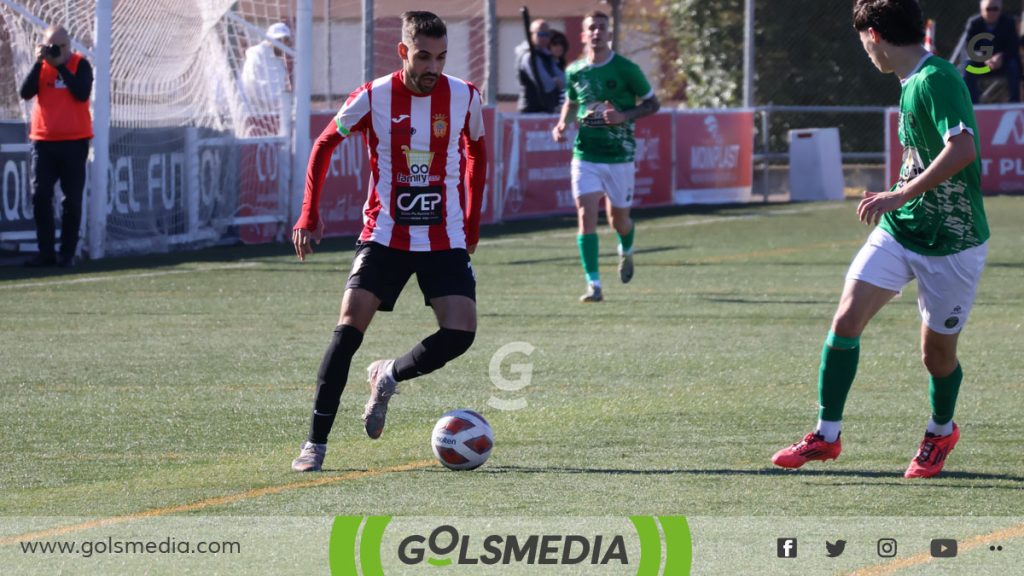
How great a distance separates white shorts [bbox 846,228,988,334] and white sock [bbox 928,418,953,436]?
383 millimetres

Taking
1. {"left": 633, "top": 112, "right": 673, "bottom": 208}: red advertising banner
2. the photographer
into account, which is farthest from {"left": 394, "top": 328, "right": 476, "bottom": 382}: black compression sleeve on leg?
{"left": 633, "top": 112, "right": 673, "bottom": 208}: red advertising banner

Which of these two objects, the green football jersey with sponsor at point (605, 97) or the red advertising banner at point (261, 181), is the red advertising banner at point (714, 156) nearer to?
the red advertising banner at point (261, 181)

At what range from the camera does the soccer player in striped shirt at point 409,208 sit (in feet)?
23.0

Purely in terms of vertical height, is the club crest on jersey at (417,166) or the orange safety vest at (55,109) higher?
the orange safety vest at (55,109)

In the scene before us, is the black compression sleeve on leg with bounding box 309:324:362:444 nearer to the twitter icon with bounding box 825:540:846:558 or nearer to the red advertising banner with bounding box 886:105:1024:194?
the twitter icon with bounding box 825:540:846:558

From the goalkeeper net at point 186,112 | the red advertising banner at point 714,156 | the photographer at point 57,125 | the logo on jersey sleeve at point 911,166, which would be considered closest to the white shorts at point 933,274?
the logo on jersey sleeve at point 911,166

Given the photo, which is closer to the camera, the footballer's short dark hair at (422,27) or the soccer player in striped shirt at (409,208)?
the footballer's short dark hair at (422,27)

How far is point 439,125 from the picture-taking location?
7141mm

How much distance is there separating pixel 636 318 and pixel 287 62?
8.43 m

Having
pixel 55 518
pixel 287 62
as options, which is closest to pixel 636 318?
pixel 55 518

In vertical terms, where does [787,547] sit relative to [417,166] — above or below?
below

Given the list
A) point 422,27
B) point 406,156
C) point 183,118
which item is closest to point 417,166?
point 406,156

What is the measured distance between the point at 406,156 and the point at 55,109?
8.86 m

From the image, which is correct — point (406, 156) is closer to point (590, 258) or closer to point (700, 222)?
point (590, 258)
